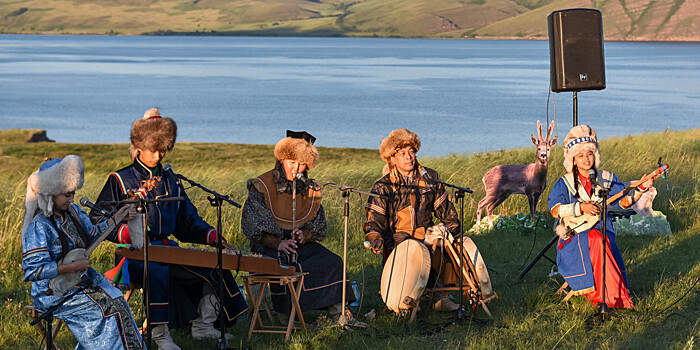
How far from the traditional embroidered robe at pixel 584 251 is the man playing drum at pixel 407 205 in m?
0.87

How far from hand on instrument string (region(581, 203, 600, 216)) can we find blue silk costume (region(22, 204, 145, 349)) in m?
3.49

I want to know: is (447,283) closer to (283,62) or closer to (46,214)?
(46,214)

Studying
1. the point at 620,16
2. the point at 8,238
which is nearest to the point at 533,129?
the point at 8,238

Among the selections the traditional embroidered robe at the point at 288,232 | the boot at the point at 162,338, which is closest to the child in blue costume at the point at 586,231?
the traditional embroidered robe at the point at 288,232

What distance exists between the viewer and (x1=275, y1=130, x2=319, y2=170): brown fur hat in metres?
6.03

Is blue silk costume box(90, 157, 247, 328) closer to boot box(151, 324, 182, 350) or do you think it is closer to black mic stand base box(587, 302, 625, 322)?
boot box(151, 324, 182, 350)

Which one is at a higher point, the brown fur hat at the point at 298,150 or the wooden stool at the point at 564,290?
the brown fur hat at the point at 298,150

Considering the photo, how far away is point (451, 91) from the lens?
59.6m

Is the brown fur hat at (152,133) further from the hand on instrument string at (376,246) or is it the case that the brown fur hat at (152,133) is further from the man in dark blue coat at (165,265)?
the hand on instrument string at (376,246)

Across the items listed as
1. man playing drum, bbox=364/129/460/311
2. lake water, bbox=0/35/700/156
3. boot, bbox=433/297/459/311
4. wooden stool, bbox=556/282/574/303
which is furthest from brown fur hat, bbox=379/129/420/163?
lake water, bbox=0/35/700/156

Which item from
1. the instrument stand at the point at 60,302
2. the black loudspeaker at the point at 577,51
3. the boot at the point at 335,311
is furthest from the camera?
the black loudspeaker at the point at 577,51

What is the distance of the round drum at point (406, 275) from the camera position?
6215mm

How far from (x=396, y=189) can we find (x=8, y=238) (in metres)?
4.38

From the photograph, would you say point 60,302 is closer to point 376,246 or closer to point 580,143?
point 376,246
